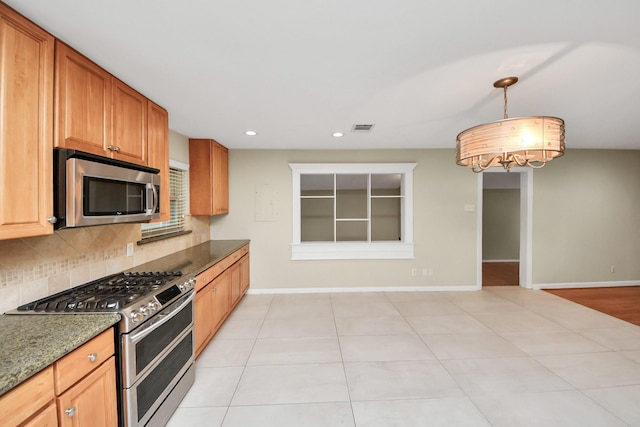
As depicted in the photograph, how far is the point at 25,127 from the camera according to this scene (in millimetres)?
1291

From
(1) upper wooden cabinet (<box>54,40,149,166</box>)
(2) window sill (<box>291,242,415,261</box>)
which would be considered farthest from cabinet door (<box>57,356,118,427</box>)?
(2) window sill (<box>291,242,415,261</box>)

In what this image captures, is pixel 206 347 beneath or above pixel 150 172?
beneath

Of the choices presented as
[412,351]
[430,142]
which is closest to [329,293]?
[412,351]

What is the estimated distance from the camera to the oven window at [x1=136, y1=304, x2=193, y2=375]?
150 centimetres

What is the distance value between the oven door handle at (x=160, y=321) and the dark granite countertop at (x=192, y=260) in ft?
0.95

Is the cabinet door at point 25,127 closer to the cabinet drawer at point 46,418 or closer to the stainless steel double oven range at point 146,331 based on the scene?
the stainless steel double oven range at point 146,331

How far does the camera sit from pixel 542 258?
4.55 m

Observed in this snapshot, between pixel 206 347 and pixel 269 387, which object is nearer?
pixel 269 387

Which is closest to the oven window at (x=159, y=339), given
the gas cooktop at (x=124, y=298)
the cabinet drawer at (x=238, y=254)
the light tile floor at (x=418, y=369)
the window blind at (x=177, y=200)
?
the gas cooktop at (x=124, y=298)

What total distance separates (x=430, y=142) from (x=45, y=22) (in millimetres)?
4096

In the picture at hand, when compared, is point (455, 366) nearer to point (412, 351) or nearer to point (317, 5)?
point (412, 351)

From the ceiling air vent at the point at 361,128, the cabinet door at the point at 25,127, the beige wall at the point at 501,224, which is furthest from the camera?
the beige wall at the point at 501,224

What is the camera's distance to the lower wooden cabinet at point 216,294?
2428 millimetres

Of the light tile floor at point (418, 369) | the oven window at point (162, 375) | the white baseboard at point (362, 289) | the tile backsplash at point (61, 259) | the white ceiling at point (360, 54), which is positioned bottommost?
the light tile floor at point (418, 369)
